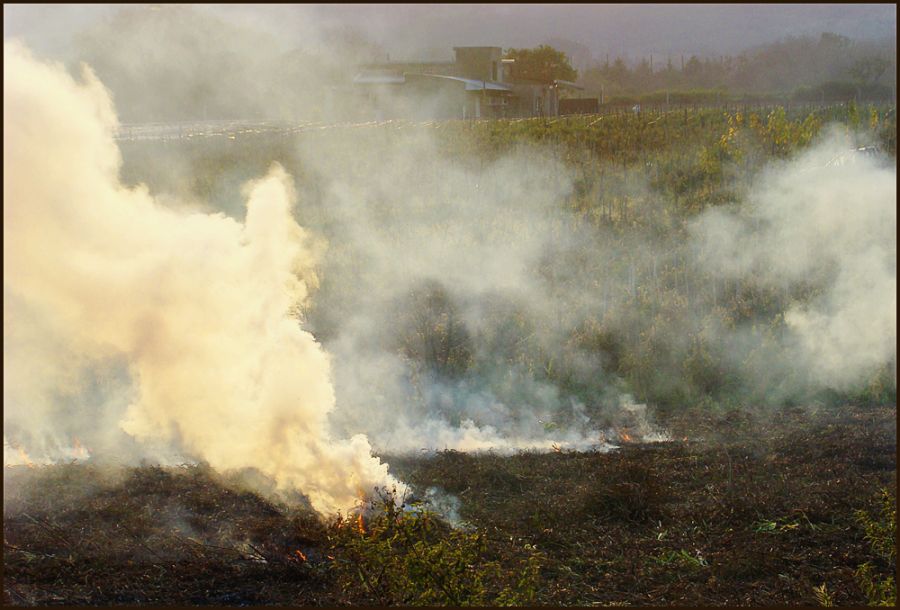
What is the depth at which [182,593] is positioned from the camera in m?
6.66

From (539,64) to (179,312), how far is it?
73.8 feet

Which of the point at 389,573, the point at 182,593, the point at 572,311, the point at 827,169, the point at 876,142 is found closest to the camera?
the point at 389,573

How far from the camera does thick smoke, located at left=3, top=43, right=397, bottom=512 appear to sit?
8.61 meters

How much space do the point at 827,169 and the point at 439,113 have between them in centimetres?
1085

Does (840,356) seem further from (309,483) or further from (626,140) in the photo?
(626,140)

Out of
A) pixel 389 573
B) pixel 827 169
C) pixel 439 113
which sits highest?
pixel 439 113

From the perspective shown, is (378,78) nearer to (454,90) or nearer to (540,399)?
(454,90)

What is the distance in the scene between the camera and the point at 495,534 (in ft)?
25.3

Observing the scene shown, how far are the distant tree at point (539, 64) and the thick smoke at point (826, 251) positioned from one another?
12236 millimetres

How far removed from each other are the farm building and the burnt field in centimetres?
1323

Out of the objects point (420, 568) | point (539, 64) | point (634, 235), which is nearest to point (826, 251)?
point (634, 235)

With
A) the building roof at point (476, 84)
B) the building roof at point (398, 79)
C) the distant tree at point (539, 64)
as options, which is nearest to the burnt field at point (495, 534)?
the building roof at point (398, 79)

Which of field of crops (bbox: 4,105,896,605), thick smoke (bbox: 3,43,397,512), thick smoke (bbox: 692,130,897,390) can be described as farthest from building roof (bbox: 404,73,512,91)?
thick smoke (bbox: 3,43,397,512)

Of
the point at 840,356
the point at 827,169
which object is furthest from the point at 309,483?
the point at 827,169
